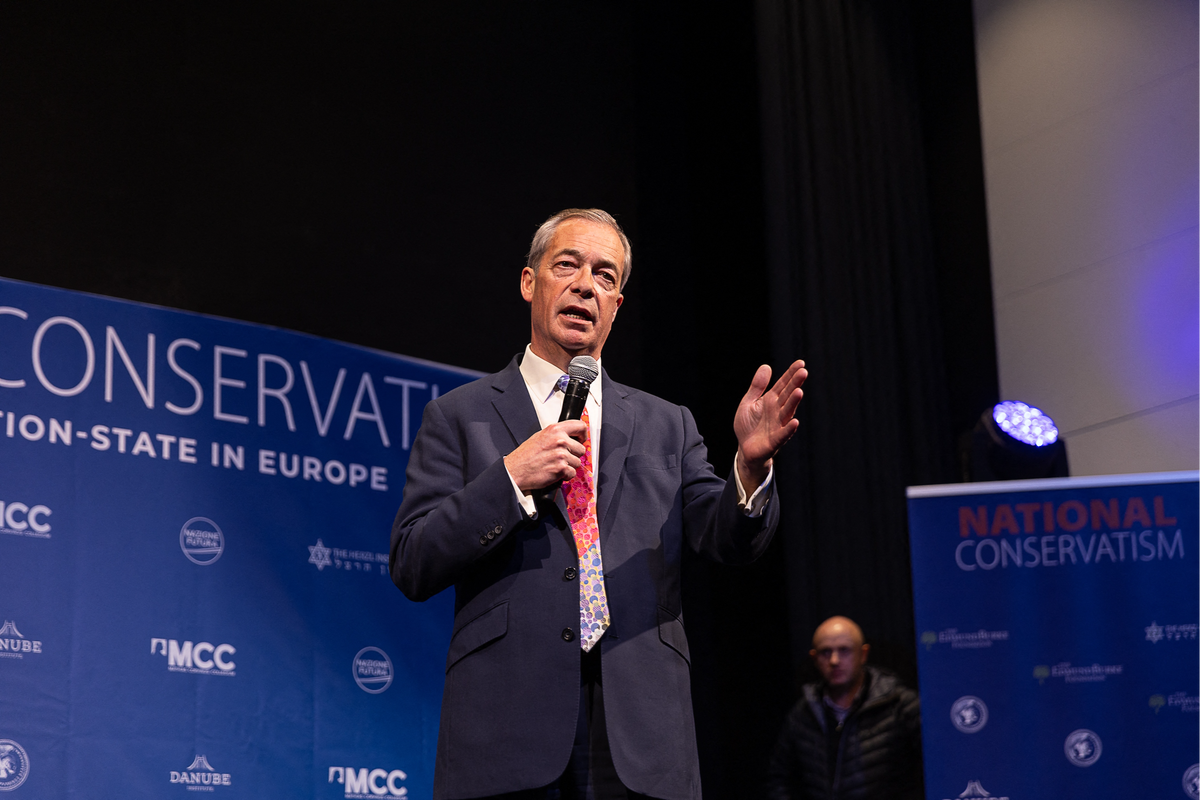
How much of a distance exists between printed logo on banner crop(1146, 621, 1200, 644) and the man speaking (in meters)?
2.37

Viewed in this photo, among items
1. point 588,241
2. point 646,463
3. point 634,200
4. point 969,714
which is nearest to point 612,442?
point 646,463

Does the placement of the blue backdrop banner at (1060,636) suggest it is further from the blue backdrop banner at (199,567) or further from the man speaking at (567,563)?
the man speaking at (567,563)

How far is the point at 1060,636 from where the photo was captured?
13.4 feet

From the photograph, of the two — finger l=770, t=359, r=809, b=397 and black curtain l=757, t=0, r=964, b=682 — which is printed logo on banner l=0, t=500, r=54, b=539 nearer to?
finger l=770, t=359, r=809, b=397

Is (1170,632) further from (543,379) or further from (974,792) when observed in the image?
(543,379)

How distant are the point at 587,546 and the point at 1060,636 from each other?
2545 millimetres

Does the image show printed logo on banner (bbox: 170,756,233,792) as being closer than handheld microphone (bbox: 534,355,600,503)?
No

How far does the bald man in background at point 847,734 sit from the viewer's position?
15.7ft

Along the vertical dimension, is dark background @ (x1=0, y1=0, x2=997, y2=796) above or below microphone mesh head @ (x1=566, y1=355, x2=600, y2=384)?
above

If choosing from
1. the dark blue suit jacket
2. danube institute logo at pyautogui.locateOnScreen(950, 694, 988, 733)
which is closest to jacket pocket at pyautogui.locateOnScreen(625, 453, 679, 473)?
the dark blue suit jacket

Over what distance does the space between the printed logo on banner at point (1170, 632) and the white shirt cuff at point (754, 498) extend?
2.48 meters

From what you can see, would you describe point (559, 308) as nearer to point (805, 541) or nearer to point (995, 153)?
point (805, 541)

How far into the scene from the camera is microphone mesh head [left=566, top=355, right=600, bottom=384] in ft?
6.76

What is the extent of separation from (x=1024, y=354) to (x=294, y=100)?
3223 mm
